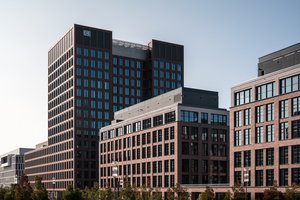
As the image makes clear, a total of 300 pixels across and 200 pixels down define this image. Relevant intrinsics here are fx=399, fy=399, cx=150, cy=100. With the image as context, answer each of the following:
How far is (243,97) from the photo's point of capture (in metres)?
77.8

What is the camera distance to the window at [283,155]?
222 ft

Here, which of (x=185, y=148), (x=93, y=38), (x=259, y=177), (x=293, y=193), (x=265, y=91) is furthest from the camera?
(x=93, y=38)

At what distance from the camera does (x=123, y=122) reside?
385 feet

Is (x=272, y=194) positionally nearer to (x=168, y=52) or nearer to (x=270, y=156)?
(x=270, y=156)

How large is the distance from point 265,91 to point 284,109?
5.57 metres

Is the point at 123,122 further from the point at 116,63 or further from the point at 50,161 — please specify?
the point at 50,161

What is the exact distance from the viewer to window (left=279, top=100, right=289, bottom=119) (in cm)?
6806

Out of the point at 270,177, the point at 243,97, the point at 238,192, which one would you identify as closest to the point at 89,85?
the point at 243,97

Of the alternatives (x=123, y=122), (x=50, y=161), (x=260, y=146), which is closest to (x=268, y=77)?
(x=260, y=146)

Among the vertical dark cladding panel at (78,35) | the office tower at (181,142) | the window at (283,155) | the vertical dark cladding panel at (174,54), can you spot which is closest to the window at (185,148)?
the office tower at (181,142)

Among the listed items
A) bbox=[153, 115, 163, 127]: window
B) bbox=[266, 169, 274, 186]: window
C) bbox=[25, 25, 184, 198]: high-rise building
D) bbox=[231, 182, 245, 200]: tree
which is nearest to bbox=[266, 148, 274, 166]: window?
bbox=[266, 169, 274, 186]: window

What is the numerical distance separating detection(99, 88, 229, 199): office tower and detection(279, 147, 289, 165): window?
22.8 m

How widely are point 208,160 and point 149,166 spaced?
15.9 m

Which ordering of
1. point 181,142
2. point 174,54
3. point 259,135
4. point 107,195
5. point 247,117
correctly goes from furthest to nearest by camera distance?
point 174,54, point 107,195, point 181,142, point 247,117, point 259,135
